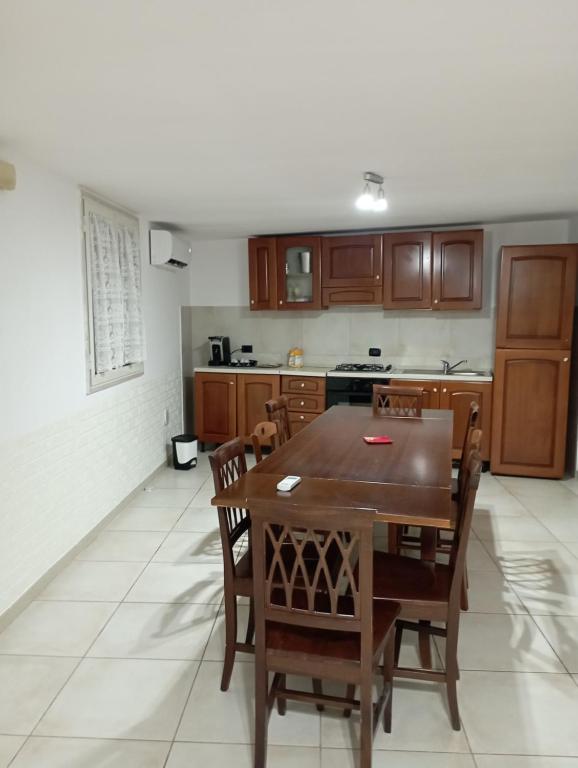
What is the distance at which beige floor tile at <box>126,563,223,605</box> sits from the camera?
108 inches

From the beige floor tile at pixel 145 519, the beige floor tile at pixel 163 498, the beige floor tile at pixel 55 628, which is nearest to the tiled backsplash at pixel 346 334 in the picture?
the beige floor tile at pixel 163 498

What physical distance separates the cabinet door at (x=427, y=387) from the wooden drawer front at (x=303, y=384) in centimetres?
69

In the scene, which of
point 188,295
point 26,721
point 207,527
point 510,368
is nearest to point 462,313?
point 510,368

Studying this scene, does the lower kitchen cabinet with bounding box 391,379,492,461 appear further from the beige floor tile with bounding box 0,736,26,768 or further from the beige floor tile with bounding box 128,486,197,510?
the beige floor tile with bounding box 0,736,26,768

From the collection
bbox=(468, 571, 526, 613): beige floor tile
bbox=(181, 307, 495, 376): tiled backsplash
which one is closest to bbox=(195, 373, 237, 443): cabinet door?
bbox=(181, 307, 495, 376): tiled backsplash

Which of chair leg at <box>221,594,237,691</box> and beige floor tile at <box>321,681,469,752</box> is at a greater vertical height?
chair leg at <box>221,594,237,691</box>

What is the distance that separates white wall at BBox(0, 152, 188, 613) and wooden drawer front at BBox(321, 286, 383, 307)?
223 centimetres

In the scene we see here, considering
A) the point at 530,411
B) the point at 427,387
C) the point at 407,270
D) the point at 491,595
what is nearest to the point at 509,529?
the point at 491,595

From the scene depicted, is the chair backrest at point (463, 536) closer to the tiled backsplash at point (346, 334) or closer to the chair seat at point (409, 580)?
the chair seat at point (409, 580)

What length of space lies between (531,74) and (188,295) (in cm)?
436

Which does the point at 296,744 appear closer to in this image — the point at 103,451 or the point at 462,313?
the point at 103,451

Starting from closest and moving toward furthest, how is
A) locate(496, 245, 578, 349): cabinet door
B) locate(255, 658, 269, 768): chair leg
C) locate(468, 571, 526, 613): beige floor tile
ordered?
locate(255, 658, 269, 768): chair leg < locate(468, 571, 526, 613): beige floor tile < locate(496, 245, 578, 349): cabinet door

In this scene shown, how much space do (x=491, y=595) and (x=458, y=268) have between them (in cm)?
297

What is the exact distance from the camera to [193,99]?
204cm
